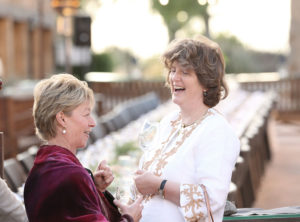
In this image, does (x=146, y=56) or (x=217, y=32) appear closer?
(x=217, y=32)

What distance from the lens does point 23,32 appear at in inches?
792

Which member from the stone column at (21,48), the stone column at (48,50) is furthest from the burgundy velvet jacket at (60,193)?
the stone column at (48,50)

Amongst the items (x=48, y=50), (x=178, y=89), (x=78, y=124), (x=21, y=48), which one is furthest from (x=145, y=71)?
(x=78, y=124)

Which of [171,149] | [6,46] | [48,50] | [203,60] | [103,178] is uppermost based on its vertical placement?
[203,60]

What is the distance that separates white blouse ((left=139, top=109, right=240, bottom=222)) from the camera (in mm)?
2311

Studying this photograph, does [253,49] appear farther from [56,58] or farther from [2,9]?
[2,9]

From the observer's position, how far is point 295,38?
18078 mm

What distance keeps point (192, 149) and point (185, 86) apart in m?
0.29

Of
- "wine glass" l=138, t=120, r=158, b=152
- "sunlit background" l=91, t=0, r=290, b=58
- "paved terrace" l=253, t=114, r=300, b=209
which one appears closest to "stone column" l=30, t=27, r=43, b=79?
"sunlit background" l=91, t=0, r=290, b=58

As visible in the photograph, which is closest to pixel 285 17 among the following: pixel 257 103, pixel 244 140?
pixel 257 103

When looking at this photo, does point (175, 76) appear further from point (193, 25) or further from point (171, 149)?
point (193, 25)

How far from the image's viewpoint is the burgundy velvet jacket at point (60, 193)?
205cm

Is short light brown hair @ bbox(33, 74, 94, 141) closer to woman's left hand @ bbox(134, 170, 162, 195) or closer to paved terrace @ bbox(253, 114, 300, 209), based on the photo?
woman's left hand @ bbox(134, 170, 162, 195)

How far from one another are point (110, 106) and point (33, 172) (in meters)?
14.4
